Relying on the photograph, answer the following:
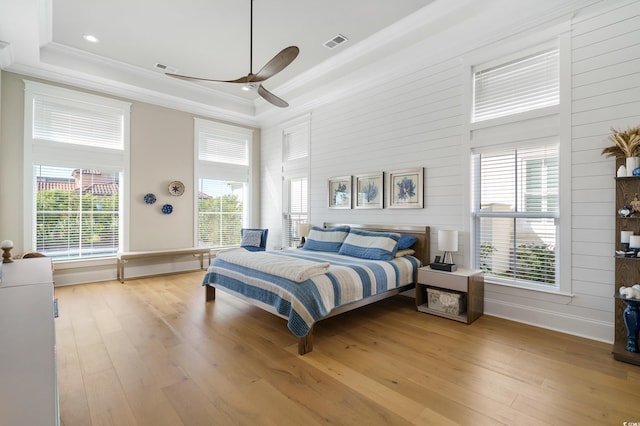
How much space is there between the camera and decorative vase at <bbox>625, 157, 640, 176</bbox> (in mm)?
2672

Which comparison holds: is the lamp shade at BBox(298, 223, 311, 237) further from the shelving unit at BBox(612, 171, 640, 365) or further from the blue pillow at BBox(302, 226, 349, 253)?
the shelving unit at BBox(612, 171, 640, 365)

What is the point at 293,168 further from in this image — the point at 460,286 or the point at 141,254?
the point at 460,286

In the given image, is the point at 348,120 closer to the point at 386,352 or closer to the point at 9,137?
the point at 386,352

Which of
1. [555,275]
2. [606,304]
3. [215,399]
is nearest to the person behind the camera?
[215,399]

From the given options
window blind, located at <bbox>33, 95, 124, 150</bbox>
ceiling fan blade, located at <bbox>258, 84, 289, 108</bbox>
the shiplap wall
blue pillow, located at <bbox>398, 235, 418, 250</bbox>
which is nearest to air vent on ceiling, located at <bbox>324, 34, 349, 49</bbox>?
the shiplap wall

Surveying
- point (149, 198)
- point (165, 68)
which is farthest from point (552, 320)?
point (165, 68)

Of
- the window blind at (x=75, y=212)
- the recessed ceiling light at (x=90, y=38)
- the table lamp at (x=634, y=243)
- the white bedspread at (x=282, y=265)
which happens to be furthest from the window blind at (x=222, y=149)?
the table lamp at (x=634, y=243)

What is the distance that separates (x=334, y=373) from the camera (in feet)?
7.93

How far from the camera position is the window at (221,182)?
667 cm

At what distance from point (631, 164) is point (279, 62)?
338cm

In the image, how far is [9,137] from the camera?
463 cm

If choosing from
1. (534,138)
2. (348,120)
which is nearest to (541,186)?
(534,138)

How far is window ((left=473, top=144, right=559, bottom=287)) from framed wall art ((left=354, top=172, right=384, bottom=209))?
1446 millimetres

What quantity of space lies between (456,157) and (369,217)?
5.52 ft
